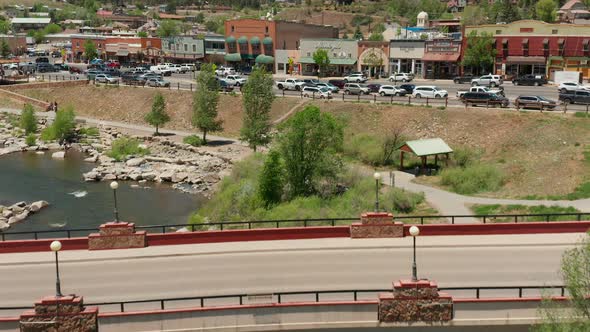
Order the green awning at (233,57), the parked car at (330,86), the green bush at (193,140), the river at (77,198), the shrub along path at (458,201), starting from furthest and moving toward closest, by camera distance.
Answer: the green awning at (233,57) → the parked car at (330,86) → the green bush at (193,140) → the river at (77,198) → the shrub along path at (458,201)

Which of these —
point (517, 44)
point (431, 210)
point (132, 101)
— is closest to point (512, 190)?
point (431, 210)

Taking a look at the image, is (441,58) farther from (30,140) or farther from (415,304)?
(415,304)

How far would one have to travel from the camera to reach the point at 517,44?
70375 mm

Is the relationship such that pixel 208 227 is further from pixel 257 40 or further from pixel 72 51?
pixel 72 51

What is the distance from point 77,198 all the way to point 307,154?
1726cm

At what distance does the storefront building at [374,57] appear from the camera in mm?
77812

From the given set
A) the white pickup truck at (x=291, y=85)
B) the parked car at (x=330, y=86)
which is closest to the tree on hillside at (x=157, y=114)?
the white pickup truck at (x=291, y=85)

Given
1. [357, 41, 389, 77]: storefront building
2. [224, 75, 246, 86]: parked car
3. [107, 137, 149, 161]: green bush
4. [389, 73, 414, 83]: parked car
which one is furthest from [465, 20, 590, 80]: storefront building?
[107, 137, 149, 161]: green bush

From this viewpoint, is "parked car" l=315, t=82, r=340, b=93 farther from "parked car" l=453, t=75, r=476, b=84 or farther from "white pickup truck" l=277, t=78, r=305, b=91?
"parked car" l=453, t=75, r=476, b=84

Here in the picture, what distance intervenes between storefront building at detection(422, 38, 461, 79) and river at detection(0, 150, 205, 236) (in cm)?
3887

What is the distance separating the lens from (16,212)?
40.2m

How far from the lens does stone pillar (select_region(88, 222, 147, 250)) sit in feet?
74.2

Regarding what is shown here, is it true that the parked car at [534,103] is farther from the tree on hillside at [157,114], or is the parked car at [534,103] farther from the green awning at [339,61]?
the green awning at [339,61]

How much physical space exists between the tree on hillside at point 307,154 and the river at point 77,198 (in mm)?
7417
